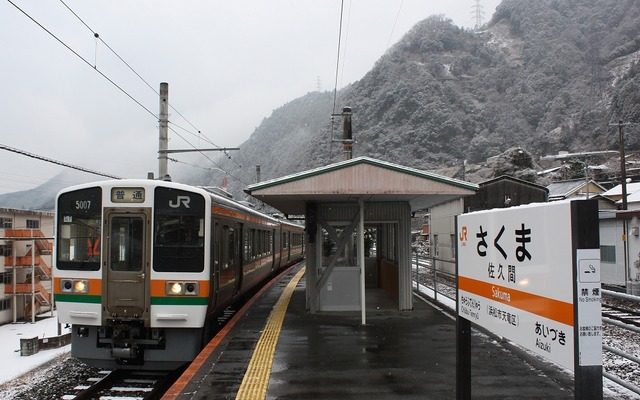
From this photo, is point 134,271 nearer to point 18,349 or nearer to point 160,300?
point 160,300

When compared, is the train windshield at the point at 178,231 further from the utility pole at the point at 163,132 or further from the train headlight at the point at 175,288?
the utility pole at the point at 163,132

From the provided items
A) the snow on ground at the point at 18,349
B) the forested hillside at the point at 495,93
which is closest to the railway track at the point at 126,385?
the snow on ground at the point at 18,349

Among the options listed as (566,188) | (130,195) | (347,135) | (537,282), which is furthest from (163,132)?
(566,188)

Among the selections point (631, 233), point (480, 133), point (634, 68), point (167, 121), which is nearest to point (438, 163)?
point (480, 133)

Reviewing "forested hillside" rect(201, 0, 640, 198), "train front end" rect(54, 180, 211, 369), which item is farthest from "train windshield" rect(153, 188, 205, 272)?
"forested hillside" rect(201, 0, 640, 198)

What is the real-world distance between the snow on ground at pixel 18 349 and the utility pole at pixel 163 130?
5.86 m

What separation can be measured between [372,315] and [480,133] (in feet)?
254

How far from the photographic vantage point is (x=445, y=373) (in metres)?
6.08

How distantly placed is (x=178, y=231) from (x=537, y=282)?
5446mm

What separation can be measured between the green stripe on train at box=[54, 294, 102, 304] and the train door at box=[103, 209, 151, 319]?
13cm

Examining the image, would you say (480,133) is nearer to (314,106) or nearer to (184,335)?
(314,106)

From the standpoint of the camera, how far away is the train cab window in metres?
7.28

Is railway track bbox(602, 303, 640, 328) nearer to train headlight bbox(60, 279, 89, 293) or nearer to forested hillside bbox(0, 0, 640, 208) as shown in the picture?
train headlight bbox(60, 279, 89, 293)

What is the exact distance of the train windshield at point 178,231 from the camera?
287 inches
